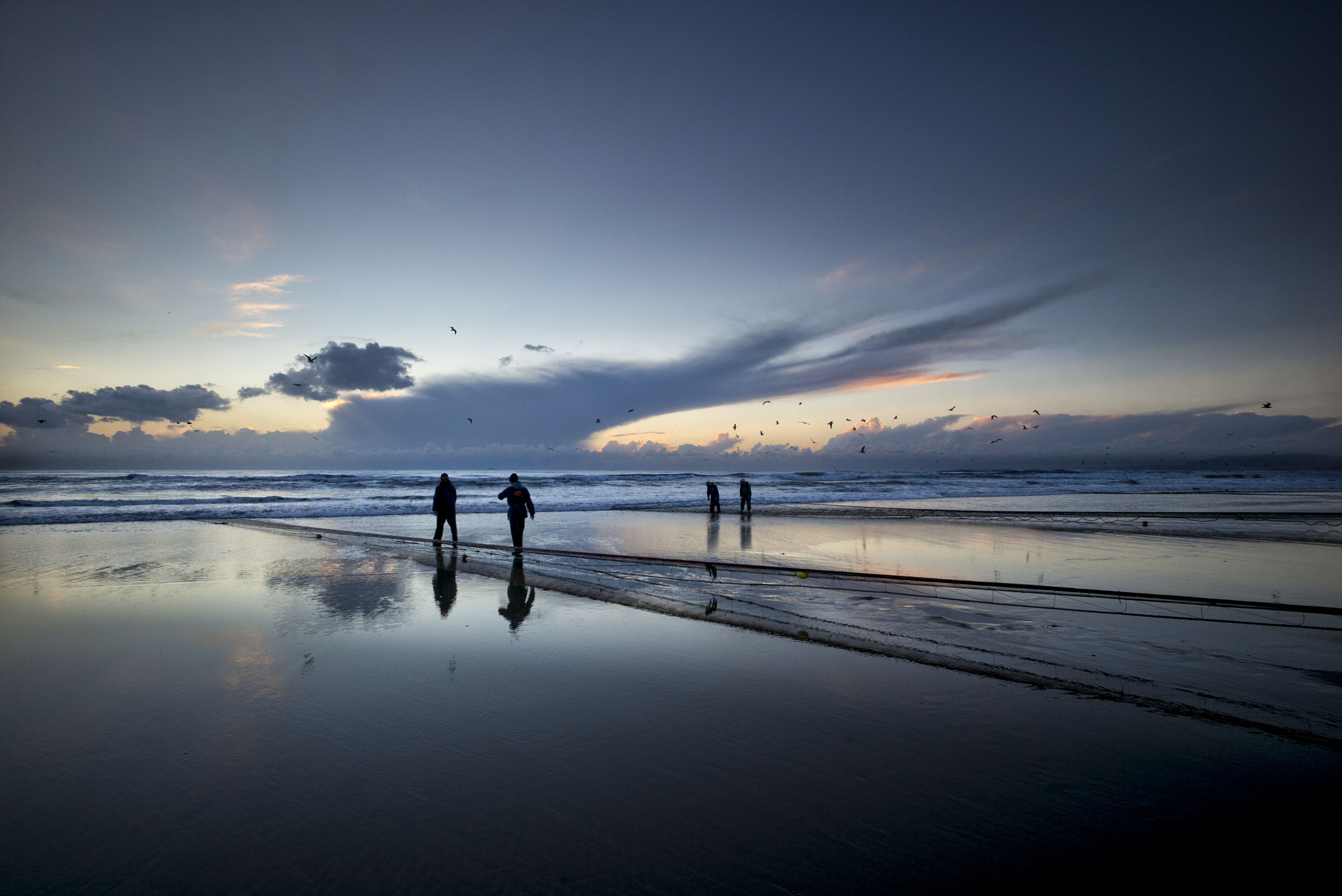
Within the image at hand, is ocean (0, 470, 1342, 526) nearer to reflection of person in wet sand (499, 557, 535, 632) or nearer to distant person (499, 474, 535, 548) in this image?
distant person (499, 474, 535, 548)

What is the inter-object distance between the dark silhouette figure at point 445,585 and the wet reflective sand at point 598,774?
188cm

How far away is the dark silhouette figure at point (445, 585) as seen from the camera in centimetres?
841

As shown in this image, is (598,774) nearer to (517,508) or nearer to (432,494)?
(517,508)

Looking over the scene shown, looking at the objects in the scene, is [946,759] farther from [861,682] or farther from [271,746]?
[271,746]

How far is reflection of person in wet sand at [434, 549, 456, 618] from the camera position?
27.7ft

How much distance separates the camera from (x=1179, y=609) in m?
7.88

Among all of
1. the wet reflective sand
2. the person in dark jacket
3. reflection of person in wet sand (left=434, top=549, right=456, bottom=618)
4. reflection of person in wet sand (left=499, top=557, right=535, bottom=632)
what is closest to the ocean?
the person in dark jacket

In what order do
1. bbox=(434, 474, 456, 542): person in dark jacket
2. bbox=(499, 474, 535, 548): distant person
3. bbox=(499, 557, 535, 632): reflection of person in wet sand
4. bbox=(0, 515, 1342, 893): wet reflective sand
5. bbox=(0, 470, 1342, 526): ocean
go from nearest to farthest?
bbox=(0, 515, 1342, 893): wet reflective sand → bbox=(499, 557, 535, 632): reflection of person in wet sand → bbox=(499, 474, 535, 548): distant person → bbox=(434, 474, 456, 542): person in dark jacket → bbox=(0, 470, 1342, 526): ocean

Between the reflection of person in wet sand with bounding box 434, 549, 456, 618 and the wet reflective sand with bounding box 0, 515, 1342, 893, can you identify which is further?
the reflection of person in wet sand with bounding box 434, 549, 456, 618

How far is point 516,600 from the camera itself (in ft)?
28.7

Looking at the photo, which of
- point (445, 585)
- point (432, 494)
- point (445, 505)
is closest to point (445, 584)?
point (445, 585)

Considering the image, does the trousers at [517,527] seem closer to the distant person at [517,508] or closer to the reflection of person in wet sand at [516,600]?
the distant person at [517,508]

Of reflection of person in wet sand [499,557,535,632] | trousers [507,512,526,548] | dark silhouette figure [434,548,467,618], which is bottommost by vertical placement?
reflection of person in wet sand [499,557,535,632]

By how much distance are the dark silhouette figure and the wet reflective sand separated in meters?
1.88
